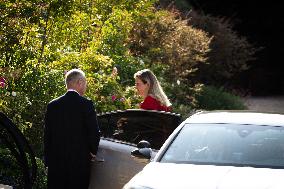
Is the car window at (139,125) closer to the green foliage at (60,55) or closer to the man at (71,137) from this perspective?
the man at (71,137)

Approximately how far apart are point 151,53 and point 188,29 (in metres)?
2.02

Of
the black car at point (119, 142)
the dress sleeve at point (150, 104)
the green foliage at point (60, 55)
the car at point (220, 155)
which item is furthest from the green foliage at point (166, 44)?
the car at point (220, 155)

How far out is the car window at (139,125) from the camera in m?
8.91

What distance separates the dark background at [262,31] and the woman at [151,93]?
23692mm

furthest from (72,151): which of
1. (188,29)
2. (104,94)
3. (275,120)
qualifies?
(188,29)

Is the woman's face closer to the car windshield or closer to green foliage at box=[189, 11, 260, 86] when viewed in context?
the car windshield

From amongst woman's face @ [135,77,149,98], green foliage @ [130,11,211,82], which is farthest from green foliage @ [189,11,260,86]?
woman's face @ [135,77,149,98]

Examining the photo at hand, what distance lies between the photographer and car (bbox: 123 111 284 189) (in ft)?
23.2

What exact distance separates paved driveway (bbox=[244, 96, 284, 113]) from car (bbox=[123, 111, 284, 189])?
19.1 meters

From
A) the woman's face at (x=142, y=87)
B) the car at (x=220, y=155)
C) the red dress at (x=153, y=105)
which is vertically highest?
the woman's face at (x=142, y=87)

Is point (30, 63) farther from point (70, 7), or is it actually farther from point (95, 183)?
point (95, 183)

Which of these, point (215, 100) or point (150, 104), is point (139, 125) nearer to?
point (150, 104)

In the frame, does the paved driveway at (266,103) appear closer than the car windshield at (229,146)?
No

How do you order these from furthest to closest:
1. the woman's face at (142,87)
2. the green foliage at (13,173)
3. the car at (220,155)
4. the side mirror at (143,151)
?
the green foliage at (13,173), the woman's face at (142,87), the side mirror at (143,151), the car at (220,155)
